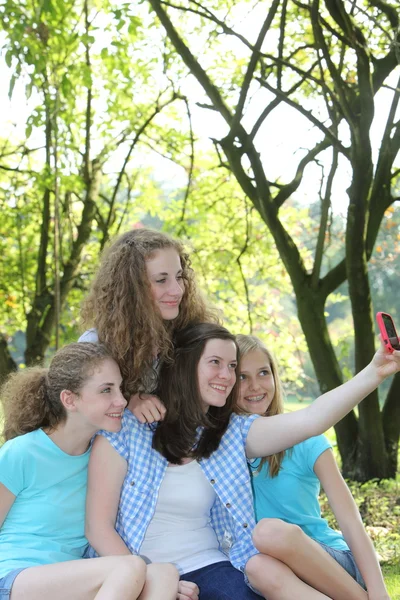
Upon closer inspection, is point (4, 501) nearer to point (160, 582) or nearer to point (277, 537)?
point (160, 582)

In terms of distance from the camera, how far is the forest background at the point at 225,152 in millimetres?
5445

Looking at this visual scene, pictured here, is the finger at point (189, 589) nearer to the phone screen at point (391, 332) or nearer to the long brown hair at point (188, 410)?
the long brown hair at point (188, 410)

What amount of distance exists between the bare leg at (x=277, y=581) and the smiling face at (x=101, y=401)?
2.10ft

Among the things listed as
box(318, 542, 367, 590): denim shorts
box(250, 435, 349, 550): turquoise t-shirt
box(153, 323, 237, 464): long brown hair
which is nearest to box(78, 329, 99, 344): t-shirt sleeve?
box(153, 323, 237, 464): long brown hair

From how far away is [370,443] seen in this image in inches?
239

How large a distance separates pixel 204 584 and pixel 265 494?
0.50 metres

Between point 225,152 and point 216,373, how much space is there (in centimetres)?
330

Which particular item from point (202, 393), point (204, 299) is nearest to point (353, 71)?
point (204, 299)

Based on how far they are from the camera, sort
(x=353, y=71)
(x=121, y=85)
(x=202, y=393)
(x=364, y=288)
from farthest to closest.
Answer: (x=121, y=85) < (x=353, y=71) < (x=364, y=288) < (x=202, y=393)

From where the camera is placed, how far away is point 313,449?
2980 mm

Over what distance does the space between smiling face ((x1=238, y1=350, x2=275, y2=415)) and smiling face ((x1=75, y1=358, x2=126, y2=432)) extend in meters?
0.65

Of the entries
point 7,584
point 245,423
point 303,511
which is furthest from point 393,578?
point 7,584

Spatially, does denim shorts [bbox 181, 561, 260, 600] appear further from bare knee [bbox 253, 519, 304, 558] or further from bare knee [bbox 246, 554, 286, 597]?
bare knee [bbox 253, 519, 304, 558]

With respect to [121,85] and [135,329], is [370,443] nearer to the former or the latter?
[135,329]
